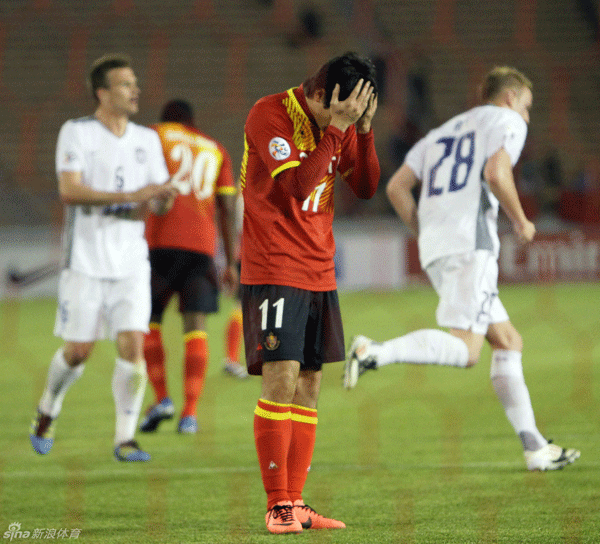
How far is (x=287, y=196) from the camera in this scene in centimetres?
276

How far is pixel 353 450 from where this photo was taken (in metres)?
3.97

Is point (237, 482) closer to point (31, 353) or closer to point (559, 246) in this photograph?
point (31, 353)

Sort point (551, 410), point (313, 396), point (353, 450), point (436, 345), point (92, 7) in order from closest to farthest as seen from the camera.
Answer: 1. point (313, 396)
2. point (436, 345)
3. point (353, 450)
4. point (551, 410)
5. point (92, 7)

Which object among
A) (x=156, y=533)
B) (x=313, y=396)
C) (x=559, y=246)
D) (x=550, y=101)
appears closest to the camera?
(x=156, y=533)

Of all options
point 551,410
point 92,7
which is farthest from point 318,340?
point 92,7

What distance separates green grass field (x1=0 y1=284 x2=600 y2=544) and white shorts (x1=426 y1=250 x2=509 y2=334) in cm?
55

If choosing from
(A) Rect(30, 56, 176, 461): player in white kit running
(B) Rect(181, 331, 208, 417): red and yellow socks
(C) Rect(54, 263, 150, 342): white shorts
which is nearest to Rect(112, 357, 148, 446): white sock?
(A) Rect(30, 56, 176, 461): player in white kit running

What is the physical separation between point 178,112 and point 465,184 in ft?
6.09

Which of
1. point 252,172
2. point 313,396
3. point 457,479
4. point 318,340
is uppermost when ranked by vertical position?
point 252,172

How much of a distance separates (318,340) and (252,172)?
0.53m

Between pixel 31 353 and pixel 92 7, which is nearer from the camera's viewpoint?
pixel 31 353

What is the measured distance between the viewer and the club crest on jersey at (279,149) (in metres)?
2.62

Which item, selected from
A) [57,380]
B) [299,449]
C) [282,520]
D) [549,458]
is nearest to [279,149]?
[299,449]

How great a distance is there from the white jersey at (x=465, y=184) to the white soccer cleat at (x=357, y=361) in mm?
713
